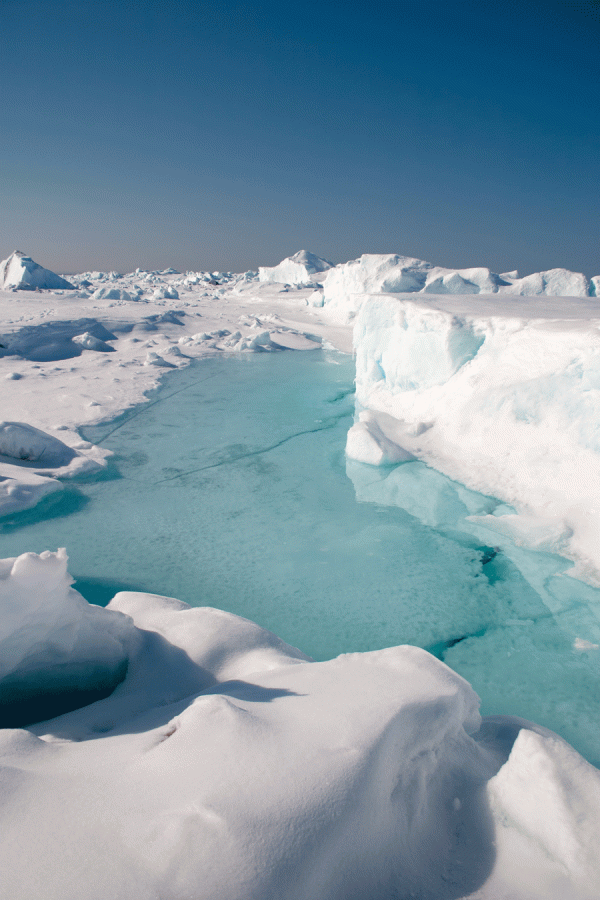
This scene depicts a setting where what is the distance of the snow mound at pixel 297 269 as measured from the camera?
31125 millimetres

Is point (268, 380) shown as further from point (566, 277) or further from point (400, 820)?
point (566, 277)

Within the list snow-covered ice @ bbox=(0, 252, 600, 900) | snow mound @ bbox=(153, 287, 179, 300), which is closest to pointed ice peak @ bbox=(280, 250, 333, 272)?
snow mound @ bbox=(153, 287, 179, 300)

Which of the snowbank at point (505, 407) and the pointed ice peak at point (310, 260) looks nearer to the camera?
the snowbank at point (505, 407)

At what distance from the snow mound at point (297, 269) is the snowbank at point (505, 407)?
24.3 metres

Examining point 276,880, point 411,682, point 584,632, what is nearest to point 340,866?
point 276,880

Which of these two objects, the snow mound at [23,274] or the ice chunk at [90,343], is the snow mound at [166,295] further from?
the ice chunk at [90,343]

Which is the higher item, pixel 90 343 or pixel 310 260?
pixel 310 260

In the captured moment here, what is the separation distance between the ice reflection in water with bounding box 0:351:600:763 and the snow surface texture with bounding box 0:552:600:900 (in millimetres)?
1155

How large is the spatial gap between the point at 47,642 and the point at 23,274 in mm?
26805

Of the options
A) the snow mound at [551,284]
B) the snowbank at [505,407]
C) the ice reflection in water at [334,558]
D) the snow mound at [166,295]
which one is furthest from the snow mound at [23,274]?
the snowbank at [505,407]

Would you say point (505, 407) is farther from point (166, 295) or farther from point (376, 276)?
point (166, 295)

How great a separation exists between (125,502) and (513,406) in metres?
4.34

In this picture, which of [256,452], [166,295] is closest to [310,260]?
[166,295]

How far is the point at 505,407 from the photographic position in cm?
553
